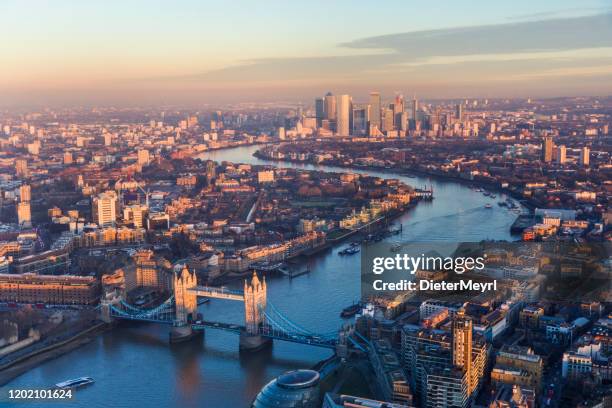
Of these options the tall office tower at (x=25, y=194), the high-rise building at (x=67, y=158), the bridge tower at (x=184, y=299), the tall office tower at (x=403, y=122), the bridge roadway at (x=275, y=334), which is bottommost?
the bridge roadway at (x=275, y=334)

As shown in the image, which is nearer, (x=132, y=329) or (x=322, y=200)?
(x=132, y=329)

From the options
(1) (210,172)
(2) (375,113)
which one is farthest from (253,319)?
(2) (375,113)

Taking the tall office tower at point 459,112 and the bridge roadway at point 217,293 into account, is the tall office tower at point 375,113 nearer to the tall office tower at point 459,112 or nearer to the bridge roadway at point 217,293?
the tall office tower at point 459,112

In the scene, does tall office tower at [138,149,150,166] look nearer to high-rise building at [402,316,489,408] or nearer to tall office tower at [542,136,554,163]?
tall office tower at [542,136,554,163]

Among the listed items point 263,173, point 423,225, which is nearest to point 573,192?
point 423,225

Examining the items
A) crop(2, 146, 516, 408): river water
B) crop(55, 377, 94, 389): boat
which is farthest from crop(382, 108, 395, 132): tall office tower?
crop(55, 377, 94, 389): boat

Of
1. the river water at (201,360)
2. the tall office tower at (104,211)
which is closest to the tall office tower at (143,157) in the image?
the tall office tower at (104,211)

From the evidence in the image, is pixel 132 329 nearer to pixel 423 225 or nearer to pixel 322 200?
pixel 423 225
